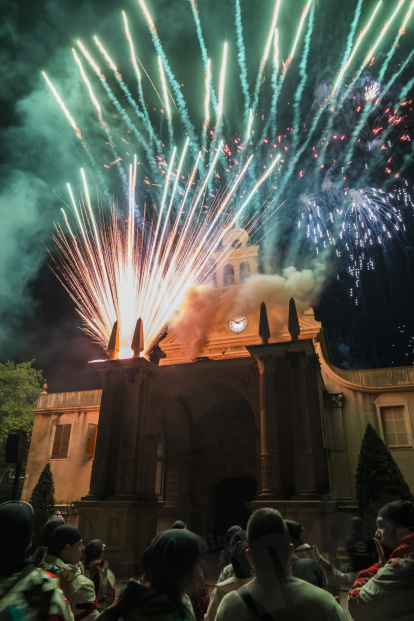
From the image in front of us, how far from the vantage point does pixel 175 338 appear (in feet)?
82.1

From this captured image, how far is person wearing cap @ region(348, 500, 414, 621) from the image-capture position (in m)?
3.09

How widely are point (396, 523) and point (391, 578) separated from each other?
435 millimetres

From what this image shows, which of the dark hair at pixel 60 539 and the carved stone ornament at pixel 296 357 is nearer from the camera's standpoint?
the dark hair at pixel 60 539

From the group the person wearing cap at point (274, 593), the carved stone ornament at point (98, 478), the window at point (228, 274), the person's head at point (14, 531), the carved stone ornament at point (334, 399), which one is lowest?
the person wearing cap at point (274, 593)

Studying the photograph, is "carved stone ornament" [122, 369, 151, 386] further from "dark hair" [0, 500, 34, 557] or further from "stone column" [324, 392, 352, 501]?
"dark hair" [0, 500, 34, 557]

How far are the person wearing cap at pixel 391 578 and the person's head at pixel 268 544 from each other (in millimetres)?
846

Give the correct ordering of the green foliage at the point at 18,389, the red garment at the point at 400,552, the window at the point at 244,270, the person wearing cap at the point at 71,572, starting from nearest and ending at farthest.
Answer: the red garment at the point at 400,552
the person wearing cap at the point at 71,572
the window at the point at 244,270
the green foliage at the point at 18,389

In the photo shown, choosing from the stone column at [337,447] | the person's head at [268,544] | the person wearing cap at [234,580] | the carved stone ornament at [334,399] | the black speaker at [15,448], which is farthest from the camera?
the carved stone ornament at [334,399]

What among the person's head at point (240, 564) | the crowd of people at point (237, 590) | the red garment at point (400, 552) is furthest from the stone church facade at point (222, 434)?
the crowd of people at point (237, 590)

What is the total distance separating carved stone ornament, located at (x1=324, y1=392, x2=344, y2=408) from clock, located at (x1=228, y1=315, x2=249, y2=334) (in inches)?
223

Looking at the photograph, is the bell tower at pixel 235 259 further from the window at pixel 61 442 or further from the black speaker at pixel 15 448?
the black speaker at pixel 15 448

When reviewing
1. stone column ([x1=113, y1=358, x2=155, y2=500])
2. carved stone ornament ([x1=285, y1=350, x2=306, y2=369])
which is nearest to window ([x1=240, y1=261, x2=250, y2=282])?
stone column ([x1=113, y1=358, x2=155, y2=500])

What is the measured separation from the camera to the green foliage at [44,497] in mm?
22266

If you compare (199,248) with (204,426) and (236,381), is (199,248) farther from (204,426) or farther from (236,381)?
(204,426)
